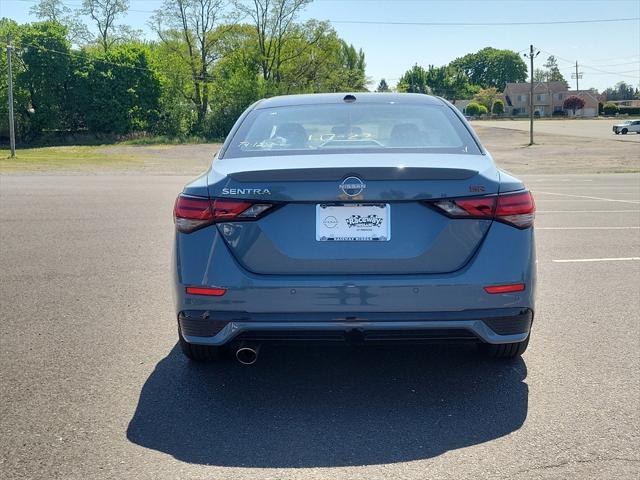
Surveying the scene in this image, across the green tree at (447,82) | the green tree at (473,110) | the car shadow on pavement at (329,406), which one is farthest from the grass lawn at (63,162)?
the green tree at (447,82)

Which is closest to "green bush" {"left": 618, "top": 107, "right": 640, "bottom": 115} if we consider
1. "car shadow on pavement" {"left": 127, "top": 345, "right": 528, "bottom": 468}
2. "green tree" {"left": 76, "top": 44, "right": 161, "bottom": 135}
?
"green tree" {"left": 76, "top": 44, "right": 161, "bottom": 135}

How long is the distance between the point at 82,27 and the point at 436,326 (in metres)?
80.2

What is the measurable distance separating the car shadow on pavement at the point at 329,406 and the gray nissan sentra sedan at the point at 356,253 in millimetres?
370

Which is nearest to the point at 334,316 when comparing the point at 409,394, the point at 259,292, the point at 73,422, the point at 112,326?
the point at 259,292

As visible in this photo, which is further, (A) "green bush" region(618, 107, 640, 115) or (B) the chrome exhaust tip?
(A) "green bush" region(618, 107, 640, 115)

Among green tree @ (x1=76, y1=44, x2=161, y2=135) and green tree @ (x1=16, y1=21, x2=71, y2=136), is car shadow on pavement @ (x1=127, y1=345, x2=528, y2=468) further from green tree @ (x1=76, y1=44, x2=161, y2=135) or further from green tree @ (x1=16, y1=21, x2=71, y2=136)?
green tree @ (x1=16, y1=21, x2=71, y2=136)

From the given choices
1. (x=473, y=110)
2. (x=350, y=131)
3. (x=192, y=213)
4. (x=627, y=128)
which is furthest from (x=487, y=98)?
(x=192, y=213)

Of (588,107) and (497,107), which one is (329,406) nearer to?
(497,107)

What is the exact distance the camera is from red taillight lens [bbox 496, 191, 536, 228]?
3.54 metres

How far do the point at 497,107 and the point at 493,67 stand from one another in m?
48.8

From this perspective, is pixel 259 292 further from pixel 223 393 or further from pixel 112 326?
pixel 112 326

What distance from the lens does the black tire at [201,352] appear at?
408 cm

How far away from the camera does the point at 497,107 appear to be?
128625mm

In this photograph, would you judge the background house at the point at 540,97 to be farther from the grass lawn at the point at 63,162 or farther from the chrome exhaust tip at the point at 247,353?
the chrome exhaust tip at the point at 247,353
